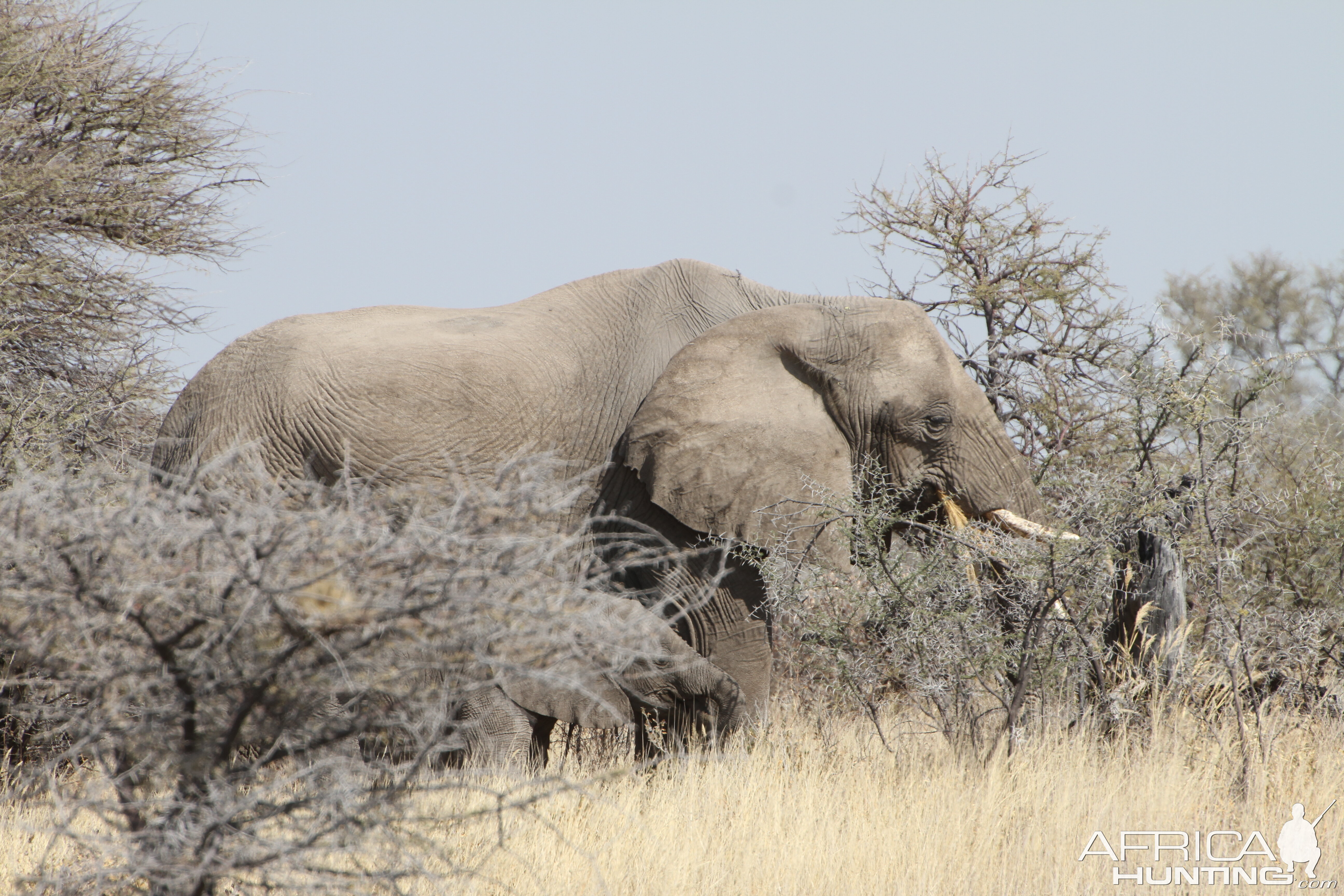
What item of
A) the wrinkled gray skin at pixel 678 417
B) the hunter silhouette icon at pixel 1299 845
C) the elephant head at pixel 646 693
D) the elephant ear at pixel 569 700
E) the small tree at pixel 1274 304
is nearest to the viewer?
the hunter silhouette icon at pixel 1299 845

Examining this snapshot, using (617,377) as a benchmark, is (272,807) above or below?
below

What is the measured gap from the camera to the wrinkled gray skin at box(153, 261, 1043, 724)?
21.0 feet

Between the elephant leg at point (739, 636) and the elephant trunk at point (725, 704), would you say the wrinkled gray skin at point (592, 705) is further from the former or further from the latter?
the elephant leg at point (739, 636)

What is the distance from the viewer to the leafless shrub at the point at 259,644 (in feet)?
9.60

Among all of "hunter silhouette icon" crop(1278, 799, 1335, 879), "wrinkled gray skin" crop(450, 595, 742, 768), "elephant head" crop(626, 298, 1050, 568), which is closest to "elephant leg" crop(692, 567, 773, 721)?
"wrinkled gray skin" crop(450, 595, 742, 768)

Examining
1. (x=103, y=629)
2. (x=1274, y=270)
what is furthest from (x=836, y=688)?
(x=1274, y=270)

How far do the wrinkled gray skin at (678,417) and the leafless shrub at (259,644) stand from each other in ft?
10.4

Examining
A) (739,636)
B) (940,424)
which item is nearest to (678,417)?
(739,636)

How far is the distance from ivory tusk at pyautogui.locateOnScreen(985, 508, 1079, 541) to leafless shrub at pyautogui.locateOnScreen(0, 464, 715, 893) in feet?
11.6

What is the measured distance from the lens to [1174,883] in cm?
460

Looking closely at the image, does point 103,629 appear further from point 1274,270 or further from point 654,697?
point 1274,270

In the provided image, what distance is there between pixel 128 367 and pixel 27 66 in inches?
112

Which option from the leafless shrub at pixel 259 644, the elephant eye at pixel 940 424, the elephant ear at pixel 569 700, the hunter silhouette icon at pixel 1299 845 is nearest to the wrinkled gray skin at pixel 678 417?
the elephant eye at pixel 940 424

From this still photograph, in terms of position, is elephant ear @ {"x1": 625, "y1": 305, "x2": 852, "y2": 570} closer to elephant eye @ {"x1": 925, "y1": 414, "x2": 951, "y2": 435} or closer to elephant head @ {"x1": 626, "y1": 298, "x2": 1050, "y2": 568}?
elephant head @ {"x1": 626, "y1": 298, "x2": 1050, "y2": 568}
